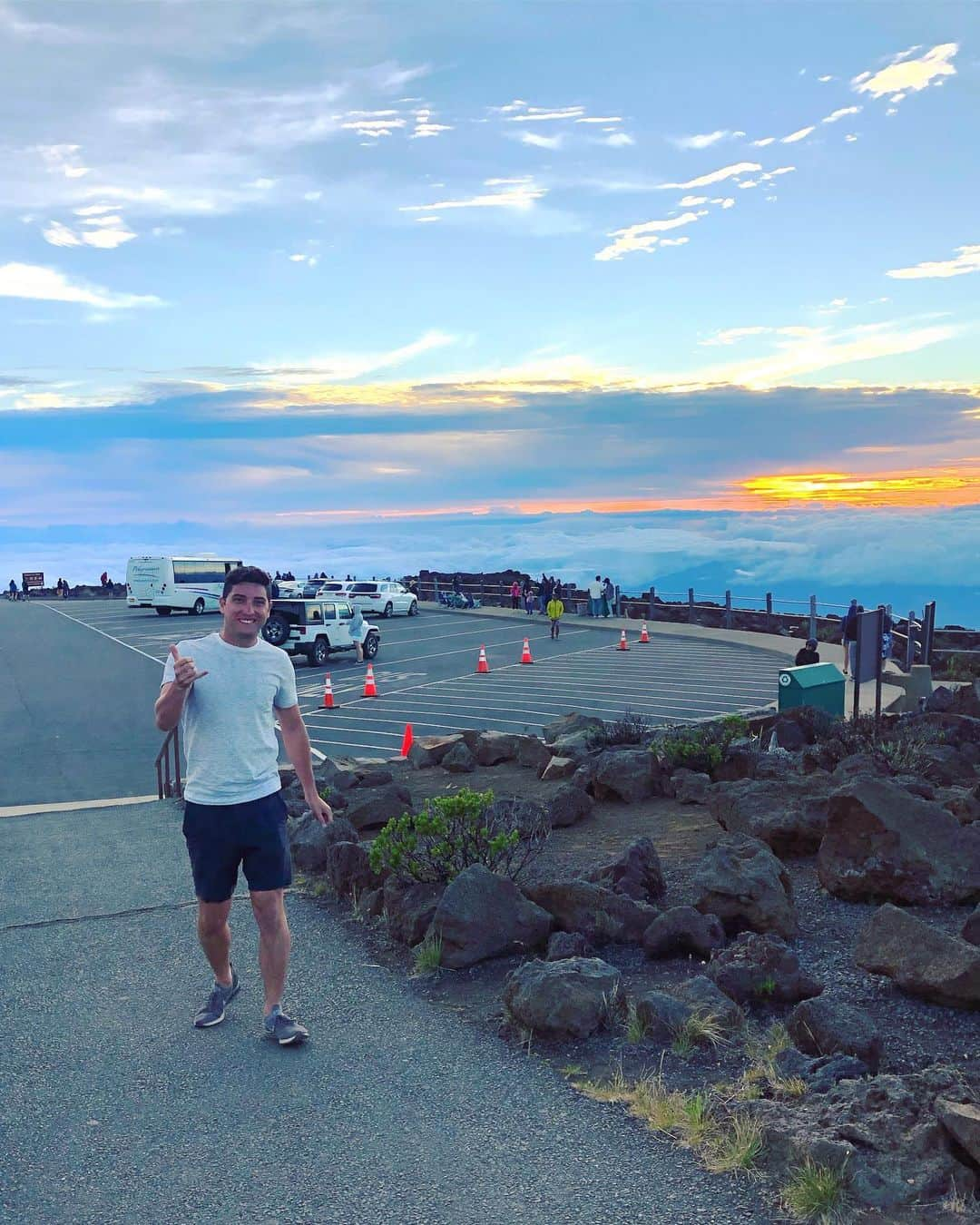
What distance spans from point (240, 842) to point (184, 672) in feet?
2.38

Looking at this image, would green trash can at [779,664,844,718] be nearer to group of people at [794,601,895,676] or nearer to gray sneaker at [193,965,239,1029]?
group of people at [794,601,895,676]

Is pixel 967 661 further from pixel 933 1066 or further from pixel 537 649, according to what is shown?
pixel 933 1066

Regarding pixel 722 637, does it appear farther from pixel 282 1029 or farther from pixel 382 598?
pixel 282 1029

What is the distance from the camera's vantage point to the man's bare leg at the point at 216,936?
462 centimetres

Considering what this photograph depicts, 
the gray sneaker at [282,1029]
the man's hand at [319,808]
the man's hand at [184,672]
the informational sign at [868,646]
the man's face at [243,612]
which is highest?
the man's face at [243,612]

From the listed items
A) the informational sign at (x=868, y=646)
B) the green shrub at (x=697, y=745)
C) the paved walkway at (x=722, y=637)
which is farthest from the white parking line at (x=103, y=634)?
the green shrub at (x=697, y=745)

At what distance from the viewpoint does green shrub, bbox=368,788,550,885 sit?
20.1 ft

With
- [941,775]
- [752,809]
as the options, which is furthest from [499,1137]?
[941,775]

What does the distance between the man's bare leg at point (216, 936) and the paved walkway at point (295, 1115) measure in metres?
0.18

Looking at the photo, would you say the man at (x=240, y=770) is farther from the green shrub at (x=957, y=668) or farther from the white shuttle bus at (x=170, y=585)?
the white shuttle bus at (x=170, y=585)

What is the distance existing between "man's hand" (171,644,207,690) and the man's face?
0.21 meters

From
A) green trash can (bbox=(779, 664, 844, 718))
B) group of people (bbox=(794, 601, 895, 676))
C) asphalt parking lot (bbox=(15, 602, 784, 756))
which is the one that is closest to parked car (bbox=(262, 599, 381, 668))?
asphalt parking lot (bbox=(15, 602, 784, 756))

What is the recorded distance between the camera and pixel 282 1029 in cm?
448

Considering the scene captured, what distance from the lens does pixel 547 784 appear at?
1012 cm
